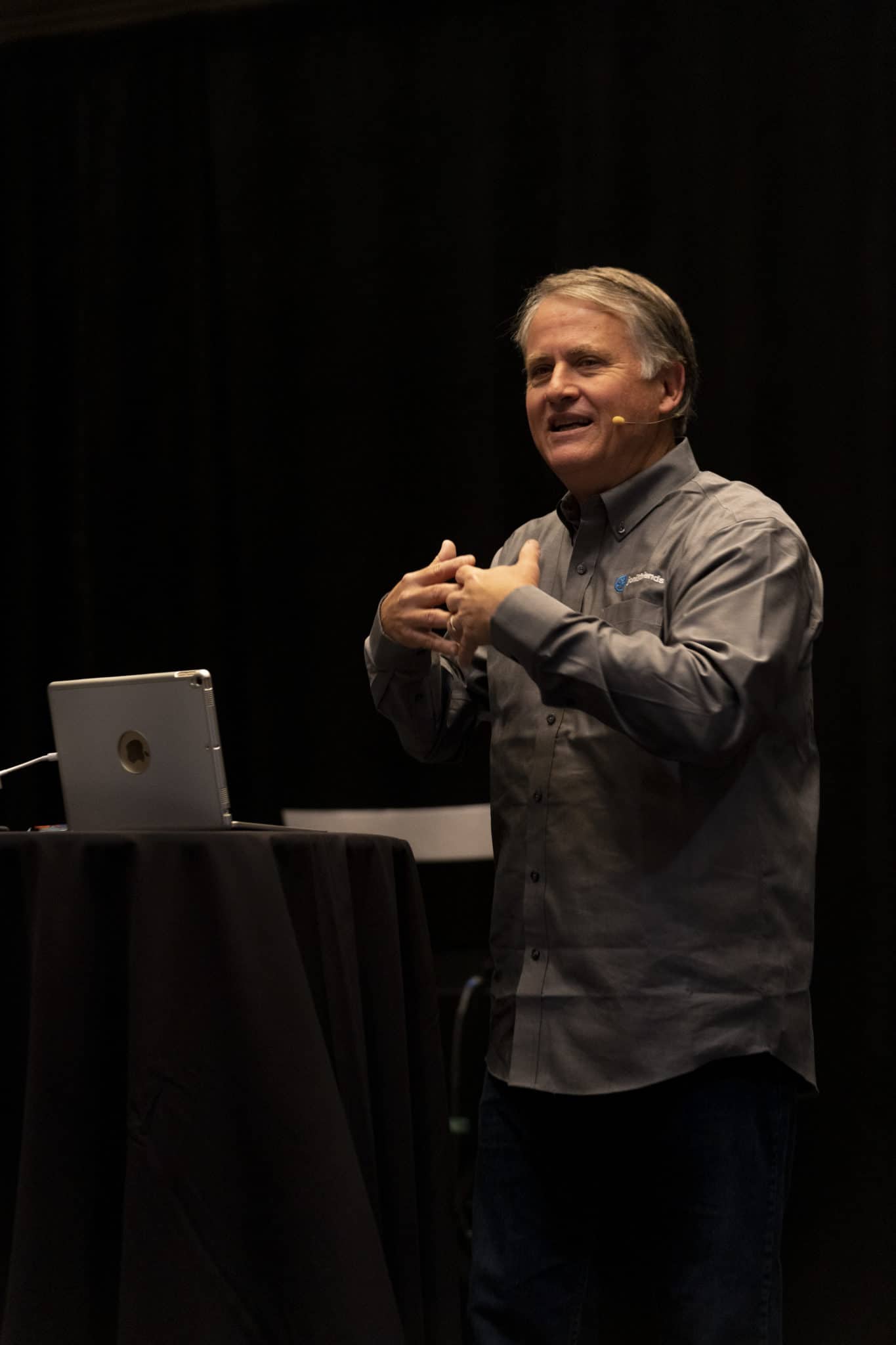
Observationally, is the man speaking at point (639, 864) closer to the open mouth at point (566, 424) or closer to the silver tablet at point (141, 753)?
the open mouth at point (566, 424)

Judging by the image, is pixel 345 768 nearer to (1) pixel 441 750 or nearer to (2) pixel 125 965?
(1) pixel 441 750

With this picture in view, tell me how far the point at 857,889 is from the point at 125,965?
1.96m

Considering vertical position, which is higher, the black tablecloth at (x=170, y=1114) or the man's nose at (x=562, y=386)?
the man's nose at (x=562, y=386)

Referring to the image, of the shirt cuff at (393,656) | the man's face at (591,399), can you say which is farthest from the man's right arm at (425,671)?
the man's face at (591,399)

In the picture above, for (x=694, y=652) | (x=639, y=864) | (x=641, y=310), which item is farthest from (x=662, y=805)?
(x=641, y=310)

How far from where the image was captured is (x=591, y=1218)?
1.75 m

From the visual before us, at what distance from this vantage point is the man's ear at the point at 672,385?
1.93 m

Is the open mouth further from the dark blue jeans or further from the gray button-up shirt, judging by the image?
the dark blue jeans

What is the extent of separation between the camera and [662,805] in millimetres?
1676

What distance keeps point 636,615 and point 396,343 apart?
1904 mm

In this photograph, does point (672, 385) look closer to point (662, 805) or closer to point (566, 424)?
point (566, 424)

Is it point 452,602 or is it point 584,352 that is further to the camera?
point 584,352

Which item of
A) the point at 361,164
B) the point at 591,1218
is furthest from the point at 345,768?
the point at 591,1218

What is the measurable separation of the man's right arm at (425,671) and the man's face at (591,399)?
22cm
